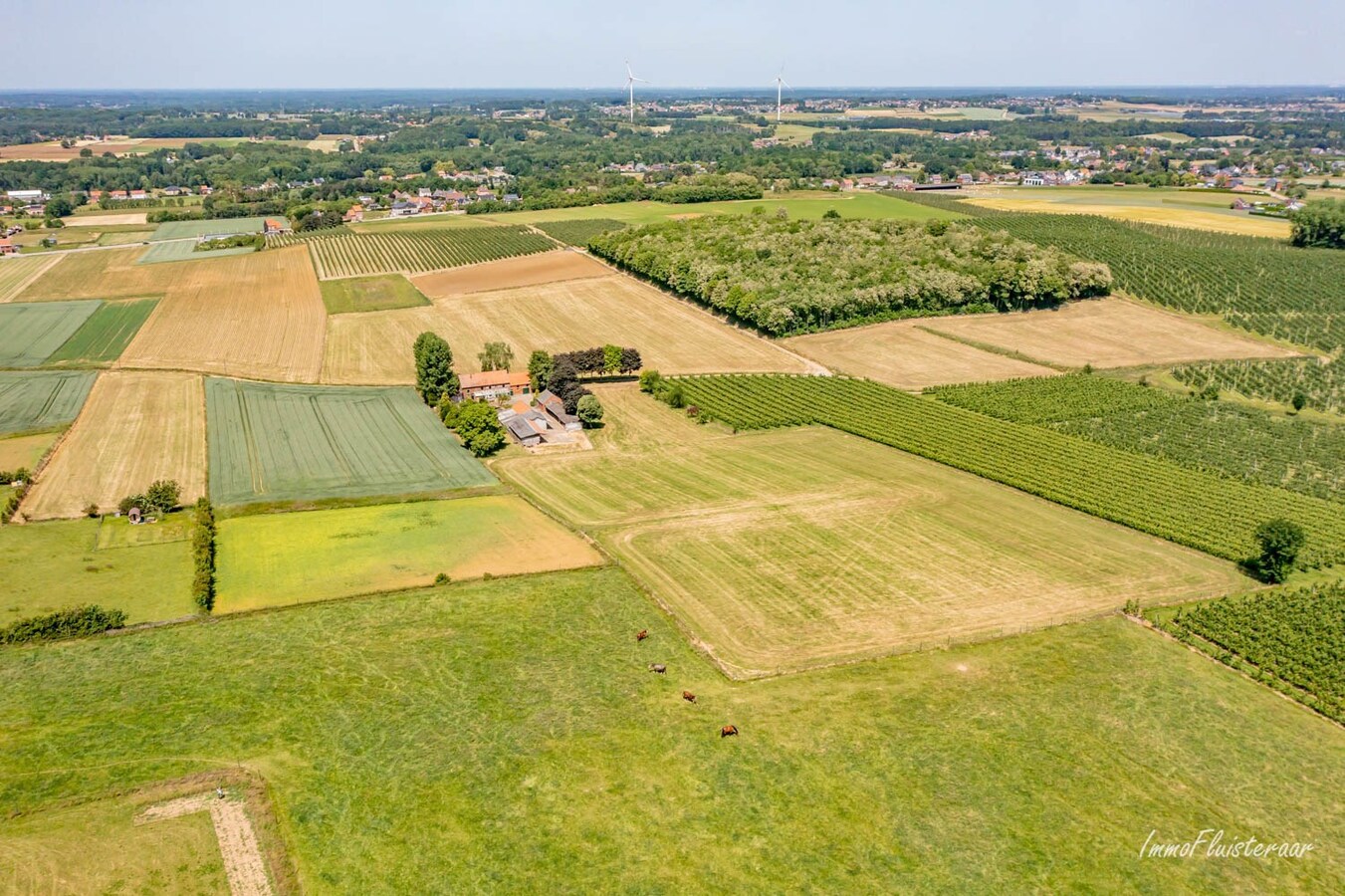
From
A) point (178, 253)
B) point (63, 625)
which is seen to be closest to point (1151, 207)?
point (178, 253)

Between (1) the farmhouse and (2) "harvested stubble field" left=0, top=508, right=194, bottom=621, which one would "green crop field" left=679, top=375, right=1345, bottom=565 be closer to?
(1) the farmhouse

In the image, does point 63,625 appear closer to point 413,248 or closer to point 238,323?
point 238,323

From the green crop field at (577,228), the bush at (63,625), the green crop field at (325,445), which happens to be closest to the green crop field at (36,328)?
the green crop field at (325,445)

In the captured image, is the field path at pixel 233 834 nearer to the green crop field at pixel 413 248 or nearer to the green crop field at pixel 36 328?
the green crop field at pixel 36 328

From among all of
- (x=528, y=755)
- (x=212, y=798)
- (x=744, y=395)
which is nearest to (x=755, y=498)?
(x=744, y=395)

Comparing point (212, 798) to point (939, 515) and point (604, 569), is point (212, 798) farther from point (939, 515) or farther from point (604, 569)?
point (939, 515)

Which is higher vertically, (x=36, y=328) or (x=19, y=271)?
(x=19, y=271)
